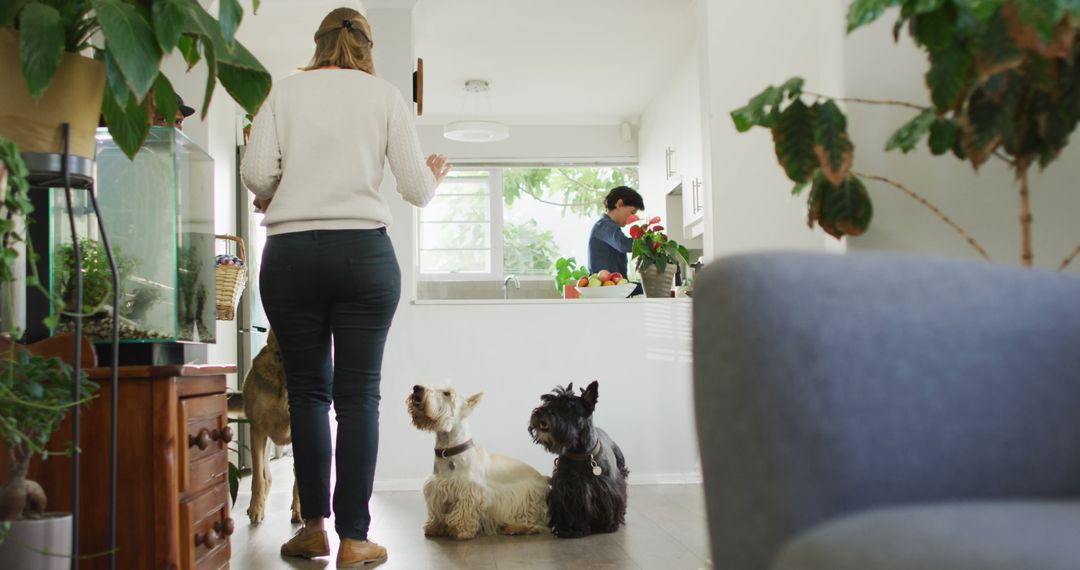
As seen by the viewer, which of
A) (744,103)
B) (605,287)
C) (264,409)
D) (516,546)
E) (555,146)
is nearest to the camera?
(744,103)

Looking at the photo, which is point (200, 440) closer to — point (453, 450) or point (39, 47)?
point (39, 47)

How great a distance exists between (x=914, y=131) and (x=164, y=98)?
1226 mm

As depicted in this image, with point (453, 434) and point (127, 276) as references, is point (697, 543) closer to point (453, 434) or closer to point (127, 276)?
point (453, 434)

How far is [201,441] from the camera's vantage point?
2000mm

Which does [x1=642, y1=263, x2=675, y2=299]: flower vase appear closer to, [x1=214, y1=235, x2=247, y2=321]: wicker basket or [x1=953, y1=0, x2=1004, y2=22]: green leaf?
[x1=214, y1=235, x2=247, y2=321]: wicker basket

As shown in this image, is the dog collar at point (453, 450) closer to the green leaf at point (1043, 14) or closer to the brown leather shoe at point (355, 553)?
the brown leather shoe at point (355, 553)

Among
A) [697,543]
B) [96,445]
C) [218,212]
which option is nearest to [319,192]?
[96,445]

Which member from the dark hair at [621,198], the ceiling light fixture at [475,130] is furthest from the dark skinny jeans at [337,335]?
the ceiling light fixture at [475,130]

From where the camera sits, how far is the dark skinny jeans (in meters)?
2.41

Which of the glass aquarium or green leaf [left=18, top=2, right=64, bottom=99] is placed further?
the glass aquarium

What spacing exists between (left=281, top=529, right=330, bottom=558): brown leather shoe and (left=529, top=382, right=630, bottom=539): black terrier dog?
83cm

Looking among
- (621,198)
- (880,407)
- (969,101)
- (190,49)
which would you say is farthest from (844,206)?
(621,198)

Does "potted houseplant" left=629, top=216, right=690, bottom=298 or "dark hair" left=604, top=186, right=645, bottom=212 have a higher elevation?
"dark hair" left=604, top=186, right=645, bottom=212

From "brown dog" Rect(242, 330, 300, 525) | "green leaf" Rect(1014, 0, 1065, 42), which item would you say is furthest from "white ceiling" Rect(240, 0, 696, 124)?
"green leaf" Rect(1014, 0, 1065, 42)
